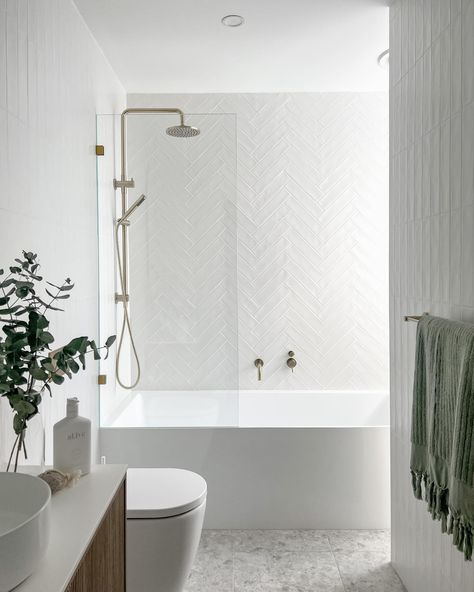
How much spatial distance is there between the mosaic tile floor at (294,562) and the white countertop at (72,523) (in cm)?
119

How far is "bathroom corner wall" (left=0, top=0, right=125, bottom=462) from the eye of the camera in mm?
1734

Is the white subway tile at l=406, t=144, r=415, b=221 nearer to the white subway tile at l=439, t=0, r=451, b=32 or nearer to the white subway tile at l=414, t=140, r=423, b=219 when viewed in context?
the white subway tile at l=414, t=140, r=423, b=219

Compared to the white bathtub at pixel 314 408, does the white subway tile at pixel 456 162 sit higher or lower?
higher

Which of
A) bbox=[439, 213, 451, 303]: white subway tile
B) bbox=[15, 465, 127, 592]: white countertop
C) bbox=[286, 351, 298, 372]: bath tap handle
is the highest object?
bbox=[439, 213, 451, 303]: white subway tile

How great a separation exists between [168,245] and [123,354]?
62 centimetres

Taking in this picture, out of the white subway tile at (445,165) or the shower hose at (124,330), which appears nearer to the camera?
the white subway tile at (445,165)

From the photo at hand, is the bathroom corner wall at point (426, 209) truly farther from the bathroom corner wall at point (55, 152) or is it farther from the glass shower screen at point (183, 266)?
the bathroom corner wall at point (55, 152)

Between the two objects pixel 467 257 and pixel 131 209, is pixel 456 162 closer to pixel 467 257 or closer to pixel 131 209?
pixel 467 257

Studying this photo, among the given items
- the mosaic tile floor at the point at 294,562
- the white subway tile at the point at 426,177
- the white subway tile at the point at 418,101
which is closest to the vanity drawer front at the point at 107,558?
the mosaic tile floor at the point at 294,562

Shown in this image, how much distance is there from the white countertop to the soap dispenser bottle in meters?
0.05

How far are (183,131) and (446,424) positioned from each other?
74.7 inches

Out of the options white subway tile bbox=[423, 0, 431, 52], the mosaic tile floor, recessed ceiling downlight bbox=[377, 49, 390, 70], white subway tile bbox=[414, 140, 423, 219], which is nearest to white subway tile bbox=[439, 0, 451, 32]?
white subway tile bbox=[423, 0, 431, 52]

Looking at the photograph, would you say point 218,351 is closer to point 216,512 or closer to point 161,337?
point 161,337

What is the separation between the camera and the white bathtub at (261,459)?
2.86m
